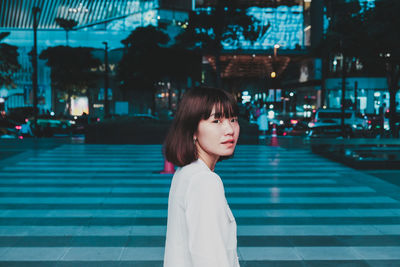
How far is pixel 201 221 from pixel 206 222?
2 centimetres

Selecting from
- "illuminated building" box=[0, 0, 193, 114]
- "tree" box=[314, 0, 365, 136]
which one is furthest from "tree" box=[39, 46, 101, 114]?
"tree" box=[314, 0, 365, 136]

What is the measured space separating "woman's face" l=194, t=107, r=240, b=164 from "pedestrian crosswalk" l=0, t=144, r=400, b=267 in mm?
3931

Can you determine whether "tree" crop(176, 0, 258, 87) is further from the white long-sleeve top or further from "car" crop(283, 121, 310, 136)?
the white long-sleeve top

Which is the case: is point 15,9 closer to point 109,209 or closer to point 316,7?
point 316,7

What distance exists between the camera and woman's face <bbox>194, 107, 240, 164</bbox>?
7.01 feet

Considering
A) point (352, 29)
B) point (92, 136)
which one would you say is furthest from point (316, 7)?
point (92, 136)

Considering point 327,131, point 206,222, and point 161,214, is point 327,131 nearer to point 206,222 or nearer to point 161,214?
point 161,214

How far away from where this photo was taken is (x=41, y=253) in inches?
243

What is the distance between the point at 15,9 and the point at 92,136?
68234 millimetres

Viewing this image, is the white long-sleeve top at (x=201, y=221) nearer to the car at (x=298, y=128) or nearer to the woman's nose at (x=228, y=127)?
the woman's nose at (x=228, y=127)

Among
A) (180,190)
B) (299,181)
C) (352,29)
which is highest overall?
(352,29)

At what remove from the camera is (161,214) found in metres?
8.31

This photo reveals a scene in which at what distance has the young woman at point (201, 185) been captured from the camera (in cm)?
191

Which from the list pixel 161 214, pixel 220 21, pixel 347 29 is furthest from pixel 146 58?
pixel 161 214
